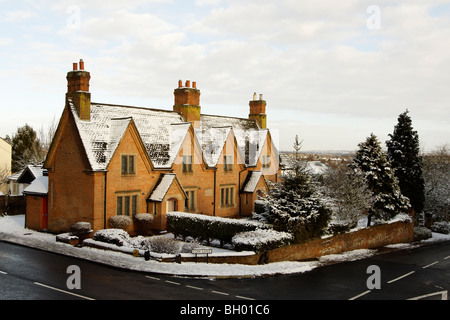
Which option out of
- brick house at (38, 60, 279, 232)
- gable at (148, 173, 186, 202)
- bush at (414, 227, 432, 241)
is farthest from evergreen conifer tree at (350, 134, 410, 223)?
gable at (148, 173, 186, 202)

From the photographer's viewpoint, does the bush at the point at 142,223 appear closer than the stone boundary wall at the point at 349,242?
No

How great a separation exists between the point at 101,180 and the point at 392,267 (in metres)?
21.9

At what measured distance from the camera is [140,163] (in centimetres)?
3334

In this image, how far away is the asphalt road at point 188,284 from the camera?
18.0 meters

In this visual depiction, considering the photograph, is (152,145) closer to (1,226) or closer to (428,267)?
(1,226)

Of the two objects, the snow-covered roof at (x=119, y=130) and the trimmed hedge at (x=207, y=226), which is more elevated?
the snow-covered roof at (x=119, y=130)

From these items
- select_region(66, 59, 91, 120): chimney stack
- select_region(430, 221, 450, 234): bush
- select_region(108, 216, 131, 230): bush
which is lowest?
select_region(430, 221, 450, 234): bush

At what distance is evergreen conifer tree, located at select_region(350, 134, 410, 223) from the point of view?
40406 millimetres

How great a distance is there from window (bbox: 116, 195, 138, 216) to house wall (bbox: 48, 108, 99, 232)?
2.22 metres

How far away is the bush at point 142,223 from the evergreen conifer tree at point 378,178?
70.8ft

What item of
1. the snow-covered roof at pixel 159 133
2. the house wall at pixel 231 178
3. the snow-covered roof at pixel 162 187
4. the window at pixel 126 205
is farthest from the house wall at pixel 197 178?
the window at pixel 126 205

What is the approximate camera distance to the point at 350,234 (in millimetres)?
33750

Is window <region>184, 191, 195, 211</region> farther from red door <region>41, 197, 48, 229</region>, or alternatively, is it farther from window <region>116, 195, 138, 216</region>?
red door <region>41, 197, 48, 229</region>

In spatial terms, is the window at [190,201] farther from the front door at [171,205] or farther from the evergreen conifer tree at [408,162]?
the evergreen conifer tree at [408,162]
